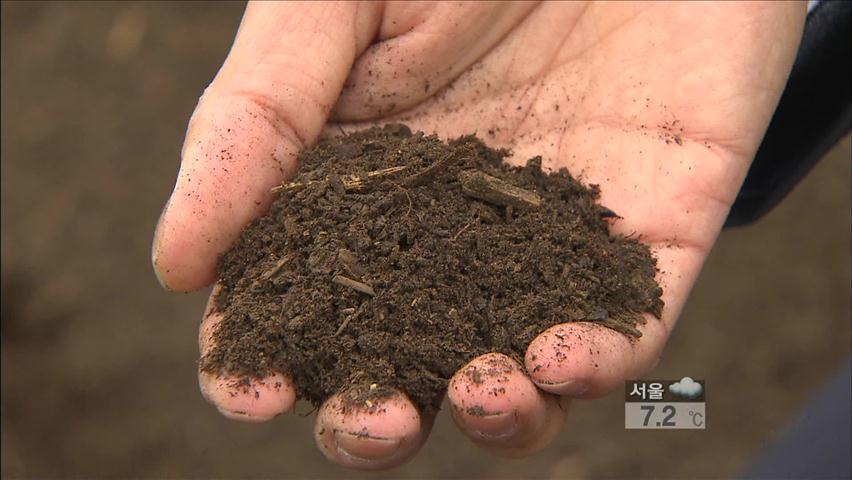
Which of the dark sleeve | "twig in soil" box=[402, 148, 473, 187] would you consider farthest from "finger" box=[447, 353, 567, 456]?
the dark sleeve

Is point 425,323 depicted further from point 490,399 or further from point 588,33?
point 588,33

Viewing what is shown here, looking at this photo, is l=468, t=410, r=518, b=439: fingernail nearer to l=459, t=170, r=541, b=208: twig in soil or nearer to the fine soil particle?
the fine soil particle

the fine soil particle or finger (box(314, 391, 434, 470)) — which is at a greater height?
the fine soil particle

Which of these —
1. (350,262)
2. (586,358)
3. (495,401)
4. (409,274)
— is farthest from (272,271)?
(586,358)

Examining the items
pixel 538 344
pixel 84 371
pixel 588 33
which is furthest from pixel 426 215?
pixel 84 371

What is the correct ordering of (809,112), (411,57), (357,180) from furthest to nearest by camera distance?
1. (809,112)
2. (411,57)
3. (357,180)

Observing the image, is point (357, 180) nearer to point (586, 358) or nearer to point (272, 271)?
point (272, 271)

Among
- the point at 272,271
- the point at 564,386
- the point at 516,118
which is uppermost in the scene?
the point at 516,118
